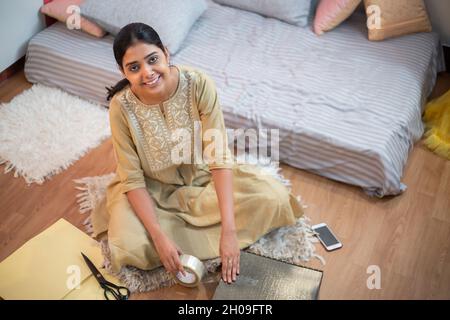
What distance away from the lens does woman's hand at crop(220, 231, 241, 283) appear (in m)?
1.50

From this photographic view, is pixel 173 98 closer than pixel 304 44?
Yes

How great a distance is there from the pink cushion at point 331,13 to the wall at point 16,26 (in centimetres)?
147

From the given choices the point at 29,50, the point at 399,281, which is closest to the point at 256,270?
the point at 399,281

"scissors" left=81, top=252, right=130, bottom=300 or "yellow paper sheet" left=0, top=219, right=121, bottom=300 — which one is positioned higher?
"yellow paper sheet" left=0, top=219, right=121, bottom=300

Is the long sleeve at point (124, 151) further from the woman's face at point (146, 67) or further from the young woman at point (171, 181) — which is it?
the woman's face at point (146, 67)

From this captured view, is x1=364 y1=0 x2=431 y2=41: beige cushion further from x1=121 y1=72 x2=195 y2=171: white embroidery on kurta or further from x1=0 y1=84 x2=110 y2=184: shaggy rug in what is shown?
x1=0 y1=84 x2=110 y2=184: shaggy rug

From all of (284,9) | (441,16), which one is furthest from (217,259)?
(441,16)

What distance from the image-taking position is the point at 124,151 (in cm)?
155

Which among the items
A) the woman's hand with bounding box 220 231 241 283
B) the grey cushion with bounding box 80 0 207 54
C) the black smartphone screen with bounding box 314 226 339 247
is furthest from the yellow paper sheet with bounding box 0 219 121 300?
the grey cushion with bounding box 80 0 207 54

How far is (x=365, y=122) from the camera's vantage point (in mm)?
1935

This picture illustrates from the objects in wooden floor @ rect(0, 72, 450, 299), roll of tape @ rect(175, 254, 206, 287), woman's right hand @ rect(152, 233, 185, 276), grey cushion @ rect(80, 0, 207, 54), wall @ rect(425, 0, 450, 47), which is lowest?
wooden floor @ rect(0, 72, 450, 299)

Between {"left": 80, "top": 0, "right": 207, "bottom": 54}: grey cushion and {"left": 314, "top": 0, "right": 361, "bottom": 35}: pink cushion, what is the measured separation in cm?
67
